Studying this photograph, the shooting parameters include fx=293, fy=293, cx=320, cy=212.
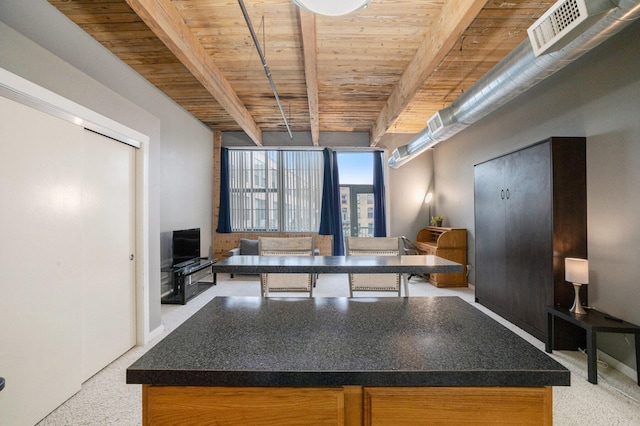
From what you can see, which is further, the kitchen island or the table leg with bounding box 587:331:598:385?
the table leg with bounding box 587:331:598:385

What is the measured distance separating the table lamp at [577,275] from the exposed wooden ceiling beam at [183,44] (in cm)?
392

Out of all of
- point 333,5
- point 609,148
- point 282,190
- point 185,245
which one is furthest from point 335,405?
point 282,190

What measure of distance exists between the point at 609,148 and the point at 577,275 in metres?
1.13

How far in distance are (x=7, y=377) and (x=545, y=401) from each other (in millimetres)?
2615

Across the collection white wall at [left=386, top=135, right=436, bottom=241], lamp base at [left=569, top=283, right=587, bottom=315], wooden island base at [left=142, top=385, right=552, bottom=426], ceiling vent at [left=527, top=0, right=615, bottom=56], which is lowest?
lamp base at [left=569, top=283, right=587, bottom=315]

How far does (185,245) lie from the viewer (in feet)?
15.4

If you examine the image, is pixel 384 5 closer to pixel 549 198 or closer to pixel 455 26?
pixel 455 26

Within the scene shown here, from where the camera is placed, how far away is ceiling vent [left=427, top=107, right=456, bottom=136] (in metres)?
3.66

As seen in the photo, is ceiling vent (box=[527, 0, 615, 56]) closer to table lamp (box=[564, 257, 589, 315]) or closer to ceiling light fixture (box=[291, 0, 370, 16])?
ceiling light fixture (box=[291, 0, 370, 16])

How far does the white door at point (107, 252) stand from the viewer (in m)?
Result: 2.34

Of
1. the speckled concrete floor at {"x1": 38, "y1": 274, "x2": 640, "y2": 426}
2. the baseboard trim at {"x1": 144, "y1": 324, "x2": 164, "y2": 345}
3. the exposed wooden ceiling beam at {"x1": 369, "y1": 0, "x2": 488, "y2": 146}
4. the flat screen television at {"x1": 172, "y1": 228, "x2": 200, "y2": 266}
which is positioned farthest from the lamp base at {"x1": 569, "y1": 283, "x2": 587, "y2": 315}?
the flat screen television at {"x1": 172, "y1": 228, "x2": 200, "y2": 266}

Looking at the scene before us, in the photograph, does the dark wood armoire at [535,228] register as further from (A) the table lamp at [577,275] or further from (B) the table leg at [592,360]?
(B) the table leg at [592,360]

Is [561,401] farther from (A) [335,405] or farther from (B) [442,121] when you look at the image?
(B) [442,121]

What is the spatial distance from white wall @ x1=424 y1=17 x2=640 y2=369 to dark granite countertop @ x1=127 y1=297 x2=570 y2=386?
82.7 inches
